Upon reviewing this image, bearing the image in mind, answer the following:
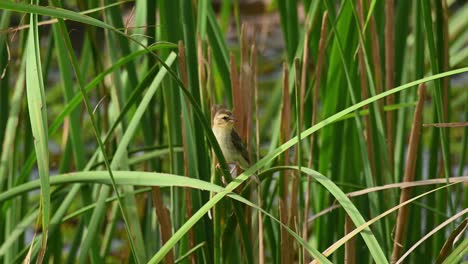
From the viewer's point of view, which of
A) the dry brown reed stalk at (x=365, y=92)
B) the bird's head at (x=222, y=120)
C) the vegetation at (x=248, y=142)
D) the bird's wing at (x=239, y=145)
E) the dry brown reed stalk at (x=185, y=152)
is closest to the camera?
the vegetation at (x=248, y=142)

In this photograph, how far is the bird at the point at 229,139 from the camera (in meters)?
2.14

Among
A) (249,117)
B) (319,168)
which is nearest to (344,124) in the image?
(319,168)

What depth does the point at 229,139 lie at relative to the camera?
236cm

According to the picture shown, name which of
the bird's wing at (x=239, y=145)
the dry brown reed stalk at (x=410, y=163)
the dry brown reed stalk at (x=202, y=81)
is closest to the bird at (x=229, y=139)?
the bird's wing at (x=239, y=145)

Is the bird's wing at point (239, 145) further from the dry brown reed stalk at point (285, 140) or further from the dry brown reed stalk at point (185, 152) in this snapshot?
the dry brown reed stalk at point (185, 152)

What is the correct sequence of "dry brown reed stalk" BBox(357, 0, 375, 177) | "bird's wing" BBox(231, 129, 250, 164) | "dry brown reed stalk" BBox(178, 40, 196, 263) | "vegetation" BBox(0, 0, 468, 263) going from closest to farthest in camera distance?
"vegetation" BBox(0, 0, 468, 263), "dry brown reed stalk" BBox(178, 40, 196, 263), "dry brown reed stalk" BBox(357, 0, 375, 177), "bird's wing" BBox(231, 129, 250, 164)

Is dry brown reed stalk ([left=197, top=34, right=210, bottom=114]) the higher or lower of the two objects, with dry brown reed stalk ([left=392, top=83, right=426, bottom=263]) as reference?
higher

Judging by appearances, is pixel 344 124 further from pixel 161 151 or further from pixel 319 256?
pixel 319 256

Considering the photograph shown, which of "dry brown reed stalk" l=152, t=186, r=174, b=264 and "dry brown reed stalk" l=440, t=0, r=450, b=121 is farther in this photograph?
"dry brown reed stalk" l=440, t=0, r=450, b=121

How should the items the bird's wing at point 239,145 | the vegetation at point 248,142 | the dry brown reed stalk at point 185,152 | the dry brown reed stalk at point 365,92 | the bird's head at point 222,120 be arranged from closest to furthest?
the vegetation at point 248,142, the dry brown reed stalk at point 185,152, the dry brown reed stalk at point 365,92, the bird's wing at point 239,145, the bird's head at point 222,120

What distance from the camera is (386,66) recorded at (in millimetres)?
1973

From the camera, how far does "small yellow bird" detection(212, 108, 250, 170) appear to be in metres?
2.15

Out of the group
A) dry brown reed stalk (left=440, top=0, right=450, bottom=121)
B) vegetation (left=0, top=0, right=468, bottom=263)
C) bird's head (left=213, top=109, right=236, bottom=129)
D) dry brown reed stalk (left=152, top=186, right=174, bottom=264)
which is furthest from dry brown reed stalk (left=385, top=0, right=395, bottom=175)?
dry brown reed stalk (left=152, top=186, right=174, bottom=264)

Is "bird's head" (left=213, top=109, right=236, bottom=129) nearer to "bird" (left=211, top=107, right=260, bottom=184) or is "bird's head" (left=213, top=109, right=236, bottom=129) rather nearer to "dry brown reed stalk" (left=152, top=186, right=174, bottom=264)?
"bird" (left=211, top=107, right=260, bottom=184)
